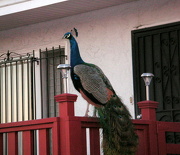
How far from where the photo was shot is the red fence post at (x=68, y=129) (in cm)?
541

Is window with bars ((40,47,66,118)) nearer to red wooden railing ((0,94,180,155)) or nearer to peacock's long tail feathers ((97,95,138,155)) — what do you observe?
red wooden railing ((0,94,180,155))

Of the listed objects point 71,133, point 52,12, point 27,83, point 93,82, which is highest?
point 52,12

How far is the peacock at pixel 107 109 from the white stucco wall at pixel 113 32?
90.3 inches

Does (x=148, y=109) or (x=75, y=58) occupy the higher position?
(x=75, y=58)

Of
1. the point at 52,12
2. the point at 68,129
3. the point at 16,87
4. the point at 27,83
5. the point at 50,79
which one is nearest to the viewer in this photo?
the point at 68,129

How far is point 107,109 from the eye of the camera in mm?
6012

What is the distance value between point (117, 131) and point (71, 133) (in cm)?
62

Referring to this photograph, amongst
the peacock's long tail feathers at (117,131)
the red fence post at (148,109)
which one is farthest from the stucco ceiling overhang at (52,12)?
the peacock's long tail feathers at (117,131)

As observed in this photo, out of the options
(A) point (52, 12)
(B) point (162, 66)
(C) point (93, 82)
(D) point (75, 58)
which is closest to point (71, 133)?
(C) point (93, 82)

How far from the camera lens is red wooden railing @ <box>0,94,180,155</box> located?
546 cm

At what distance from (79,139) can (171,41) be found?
308 centimetres

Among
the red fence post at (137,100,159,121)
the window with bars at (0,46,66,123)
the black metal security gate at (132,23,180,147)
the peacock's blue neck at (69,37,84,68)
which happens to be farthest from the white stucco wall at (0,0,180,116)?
the peacock's blue neck at (69,37,84,68)

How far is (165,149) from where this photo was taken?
22.1ft

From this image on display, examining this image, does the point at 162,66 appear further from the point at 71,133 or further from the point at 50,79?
the point at 71,133
